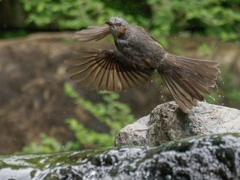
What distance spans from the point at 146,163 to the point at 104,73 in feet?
5.80

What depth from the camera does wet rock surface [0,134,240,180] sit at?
182 cm

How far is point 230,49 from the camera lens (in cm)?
584

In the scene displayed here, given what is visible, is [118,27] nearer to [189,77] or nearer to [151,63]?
[151,63]

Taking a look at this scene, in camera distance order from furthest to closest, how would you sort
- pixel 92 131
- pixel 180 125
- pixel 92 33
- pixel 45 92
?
pixel 45 92
pixel 92 131
pixel 92 33
pixel 180 125

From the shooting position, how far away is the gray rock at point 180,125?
2698 mm

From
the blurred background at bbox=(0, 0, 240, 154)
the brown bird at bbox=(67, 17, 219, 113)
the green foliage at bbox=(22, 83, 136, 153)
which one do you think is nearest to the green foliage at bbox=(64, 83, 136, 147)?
the green foliage at bbox=(22, 83, 136, 153)

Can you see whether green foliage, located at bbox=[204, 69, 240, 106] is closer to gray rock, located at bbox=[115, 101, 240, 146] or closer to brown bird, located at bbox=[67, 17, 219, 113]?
brown bird, located at bbox=[67, 17, 219, 113]

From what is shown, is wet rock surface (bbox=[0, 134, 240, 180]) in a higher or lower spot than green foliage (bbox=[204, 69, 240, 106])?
lower

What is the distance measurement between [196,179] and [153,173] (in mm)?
261

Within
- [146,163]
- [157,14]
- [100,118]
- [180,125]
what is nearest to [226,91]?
[157,14]

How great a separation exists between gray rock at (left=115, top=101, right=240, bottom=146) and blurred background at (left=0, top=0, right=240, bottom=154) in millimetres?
1892

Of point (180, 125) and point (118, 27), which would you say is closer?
point (180, 125)

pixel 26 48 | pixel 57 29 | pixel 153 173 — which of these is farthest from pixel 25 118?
pixel 153 173

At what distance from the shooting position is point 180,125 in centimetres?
283
